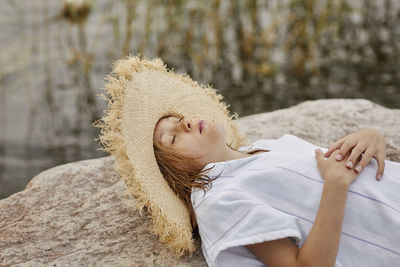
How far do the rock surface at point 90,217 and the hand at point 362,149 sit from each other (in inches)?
Answer: 25.0

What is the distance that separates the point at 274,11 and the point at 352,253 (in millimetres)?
3038

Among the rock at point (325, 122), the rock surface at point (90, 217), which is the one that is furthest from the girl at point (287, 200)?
the rock at point (325, 122)

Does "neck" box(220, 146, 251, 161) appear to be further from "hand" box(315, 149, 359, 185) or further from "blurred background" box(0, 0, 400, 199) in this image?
"blurred background" box(0, 0, 400, 199)

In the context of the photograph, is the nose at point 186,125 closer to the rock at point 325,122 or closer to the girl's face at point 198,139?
the girl's face at point 198,139

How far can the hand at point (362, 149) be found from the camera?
5.42 feet

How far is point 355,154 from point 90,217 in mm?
1090

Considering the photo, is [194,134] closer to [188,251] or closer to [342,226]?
[188,251]

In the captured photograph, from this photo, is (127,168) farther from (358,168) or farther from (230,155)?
(358,168)

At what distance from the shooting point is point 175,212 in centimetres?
169

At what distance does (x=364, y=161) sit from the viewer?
1660 mm

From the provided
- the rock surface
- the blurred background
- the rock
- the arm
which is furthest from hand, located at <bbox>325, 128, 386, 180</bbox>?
the blurred background

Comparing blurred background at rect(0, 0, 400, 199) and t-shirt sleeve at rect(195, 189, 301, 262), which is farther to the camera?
blurred background at rect(0, 0, 400, 199)

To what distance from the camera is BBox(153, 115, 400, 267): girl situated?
4.81 feet

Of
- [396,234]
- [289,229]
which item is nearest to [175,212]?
[289,229]
